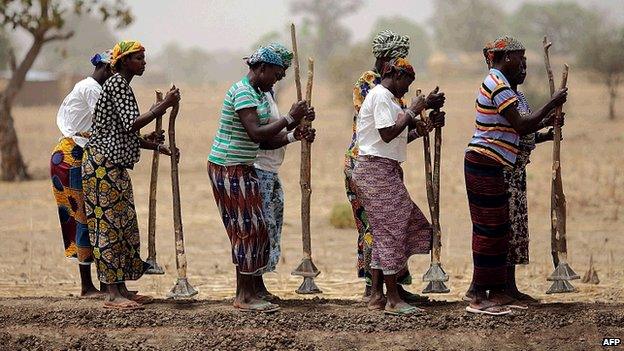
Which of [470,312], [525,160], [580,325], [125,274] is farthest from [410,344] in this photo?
[125,274]

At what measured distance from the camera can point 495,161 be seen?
21.3ft

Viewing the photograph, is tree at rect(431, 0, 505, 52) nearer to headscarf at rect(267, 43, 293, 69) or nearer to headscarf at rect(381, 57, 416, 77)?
headscarf at rect(267, 43, 293, 69)

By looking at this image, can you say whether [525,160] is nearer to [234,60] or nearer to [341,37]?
[341,37]

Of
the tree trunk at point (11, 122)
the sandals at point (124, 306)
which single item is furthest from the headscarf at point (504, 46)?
the tree trunk at point (11, 122)

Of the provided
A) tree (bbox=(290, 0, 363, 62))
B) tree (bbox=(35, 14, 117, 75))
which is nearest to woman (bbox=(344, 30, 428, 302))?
tree (bbox=(290, 0, 363, 62))

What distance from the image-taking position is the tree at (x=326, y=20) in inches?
2511

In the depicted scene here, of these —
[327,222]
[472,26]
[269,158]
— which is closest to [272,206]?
[269,158]

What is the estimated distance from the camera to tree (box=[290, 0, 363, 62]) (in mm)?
63781

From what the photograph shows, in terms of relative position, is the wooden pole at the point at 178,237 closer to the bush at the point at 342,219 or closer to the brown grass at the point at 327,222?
the brown grass at the point at 327,222

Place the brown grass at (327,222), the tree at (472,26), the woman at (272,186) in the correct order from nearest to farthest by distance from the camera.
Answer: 1. the woman at (272,186)
2. the brown grass at (327,222)
3. the tree at (472,26)

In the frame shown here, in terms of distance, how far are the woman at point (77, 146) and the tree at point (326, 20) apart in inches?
2191

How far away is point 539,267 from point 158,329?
4.74m

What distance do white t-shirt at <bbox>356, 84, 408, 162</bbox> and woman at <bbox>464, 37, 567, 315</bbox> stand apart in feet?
1.51

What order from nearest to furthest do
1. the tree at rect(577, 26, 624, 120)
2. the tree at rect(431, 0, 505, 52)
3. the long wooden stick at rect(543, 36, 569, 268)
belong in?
1. the long wooden stick at rect(543, 36, 569, 268)
2. the tree at rect(577, 26, 624, 120)
3. the tree at rect(431, 0, 505, 52)
